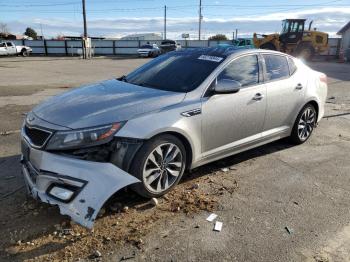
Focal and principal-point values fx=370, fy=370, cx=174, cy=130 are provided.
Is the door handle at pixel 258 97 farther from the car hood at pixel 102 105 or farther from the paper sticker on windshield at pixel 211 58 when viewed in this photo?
the car hood at pixel 102 105

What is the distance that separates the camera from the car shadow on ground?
10.7ft

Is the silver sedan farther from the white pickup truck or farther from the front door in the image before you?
the white pickup truck

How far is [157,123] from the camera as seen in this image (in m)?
3.88

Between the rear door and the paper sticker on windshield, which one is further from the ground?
the paper sticker on windshield

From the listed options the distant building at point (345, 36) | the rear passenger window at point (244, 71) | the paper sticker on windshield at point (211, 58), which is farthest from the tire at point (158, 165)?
the distant building at point (345, 36)

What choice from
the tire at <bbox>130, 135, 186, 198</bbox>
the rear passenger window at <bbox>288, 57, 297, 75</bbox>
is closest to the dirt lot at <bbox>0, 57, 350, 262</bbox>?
the tire at <bbox>130, 135, 186, 198</bbox>

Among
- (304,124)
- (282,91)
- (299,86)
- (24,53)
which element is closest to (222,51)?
(282,91)

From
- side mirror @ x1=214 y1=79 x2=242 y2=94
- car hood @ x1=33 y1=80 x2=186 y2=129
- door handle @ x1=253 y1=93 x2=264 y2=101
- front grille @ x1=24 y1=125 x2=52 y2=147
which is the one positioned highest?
side mirror @ x1=214 y1=79 x2=242 y2=94

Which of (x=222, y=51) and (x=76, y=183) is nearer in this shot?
(x=76, y=183)

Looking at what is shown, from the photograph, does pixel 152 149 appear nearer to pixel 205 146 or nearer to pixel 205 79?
pixel 205 146

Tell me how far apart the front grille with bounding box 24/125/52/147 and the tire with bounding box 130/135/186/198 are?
0.89 metres

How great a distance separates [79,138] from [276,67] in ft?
10.9

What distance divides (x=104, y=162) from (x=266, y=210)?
182 cm

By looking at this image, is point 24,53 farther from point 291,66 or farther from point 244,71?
point 244,71
